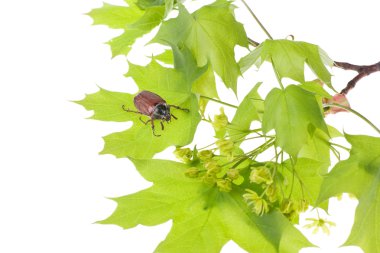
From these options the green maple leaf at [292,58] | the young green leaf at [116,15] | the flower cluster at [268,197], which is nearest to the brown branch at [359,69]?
the green maple leaf at [292,58]

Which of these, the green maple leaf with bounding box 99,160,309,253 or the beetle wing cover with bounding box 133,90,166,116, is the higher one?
the beetle wing cover with bounding box 133,90,166,116

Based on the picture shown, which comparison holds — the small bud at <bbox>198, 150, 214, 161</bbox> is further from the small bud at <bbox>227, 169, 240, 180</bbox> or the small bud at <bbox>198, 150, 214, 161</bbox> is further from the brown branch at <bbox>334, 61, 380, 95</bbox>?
the brown branch at <bbox>334, 61, 380, 95</bbox>

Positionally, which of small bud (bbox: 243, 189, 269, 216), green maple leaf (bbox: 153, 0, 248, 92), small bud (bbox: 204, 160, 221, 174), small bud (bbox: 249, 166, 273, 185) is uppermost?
green maple leaf (bbox: 153, 0, 248, 92)

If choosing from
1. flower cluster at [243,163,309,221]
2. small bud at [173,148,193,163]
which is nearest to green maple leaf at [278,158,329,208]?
flower cluster at [243,163,309,221]

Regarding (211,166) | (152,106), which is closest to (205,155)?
(211,166)

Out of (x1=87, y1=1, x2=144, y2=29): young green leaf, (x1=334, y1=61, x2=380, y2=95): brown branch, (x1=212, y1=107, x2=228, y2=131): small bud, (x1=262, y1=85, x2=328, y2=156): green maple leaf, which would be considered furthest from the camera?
(x1=87, y1=1, x2=144, y2=29): young green leaf

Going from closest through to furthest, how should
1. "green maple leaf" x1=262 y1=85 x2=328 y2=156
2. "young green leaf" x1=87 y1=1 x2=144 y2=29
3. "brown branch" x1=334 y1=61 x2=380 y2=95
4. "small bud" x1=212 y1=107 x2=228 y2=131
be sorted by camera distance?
"green maple leaf" x1=262 y1=85 x2=328 y2=156
"small bud" x1=212 y1=107 x2=228 y2=131
"brown branch" x1=334 y1=61 x2=380 y2=95
"young green leaf" x1=87 y1=1 x2=144 y2=29

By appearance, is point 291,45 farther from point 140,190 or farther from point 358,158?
point 140,190
